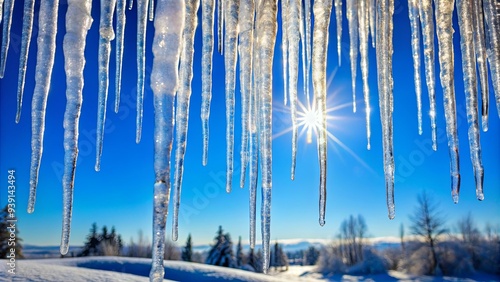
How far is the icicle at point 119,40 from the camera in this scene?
1.63 metres

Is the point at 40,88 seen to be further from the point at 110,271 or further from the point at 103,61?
the point at 110,271

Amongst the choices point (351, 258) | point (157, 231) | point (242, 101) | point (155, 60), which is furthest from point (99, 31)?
point (351, 258)

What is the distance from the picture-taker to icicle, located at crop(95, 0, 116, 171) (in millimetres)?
1331

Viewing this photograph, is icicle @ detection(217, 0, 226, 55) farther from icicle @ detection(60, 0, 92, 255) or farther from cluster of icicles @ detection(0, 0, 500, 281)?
icicle @ detection(60, 0, 92, 255)

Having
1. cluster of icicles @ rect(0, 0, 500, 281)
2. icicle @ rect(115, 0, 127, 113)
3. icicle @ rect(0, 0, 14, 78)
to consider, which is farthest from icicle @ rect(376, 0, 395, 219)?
icicle @ rect(0, 0, 14, 78)

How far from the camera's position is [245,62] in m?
1.44

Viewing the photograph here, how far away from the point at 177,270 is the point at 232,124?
8.12m

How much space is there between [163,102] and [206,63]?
478mm

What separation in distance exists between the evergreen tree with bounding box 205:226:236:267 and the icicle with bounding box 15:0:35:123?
1986 cm

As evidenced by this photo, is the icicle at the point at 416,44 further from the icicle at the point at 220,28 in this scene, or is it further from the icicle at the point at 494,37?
the icicle at the point at 220,28

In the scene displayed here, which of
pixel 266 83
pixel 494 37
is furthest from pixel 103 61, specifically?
pixel 494 37

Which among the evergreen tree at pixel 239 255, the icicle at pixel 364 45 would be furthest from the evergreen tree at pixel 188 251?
the icicle at pixel 364 45

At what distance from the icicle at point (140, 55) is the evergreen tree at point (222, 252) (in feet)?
64.7

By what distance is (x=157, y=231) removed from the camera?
0.98 meters
